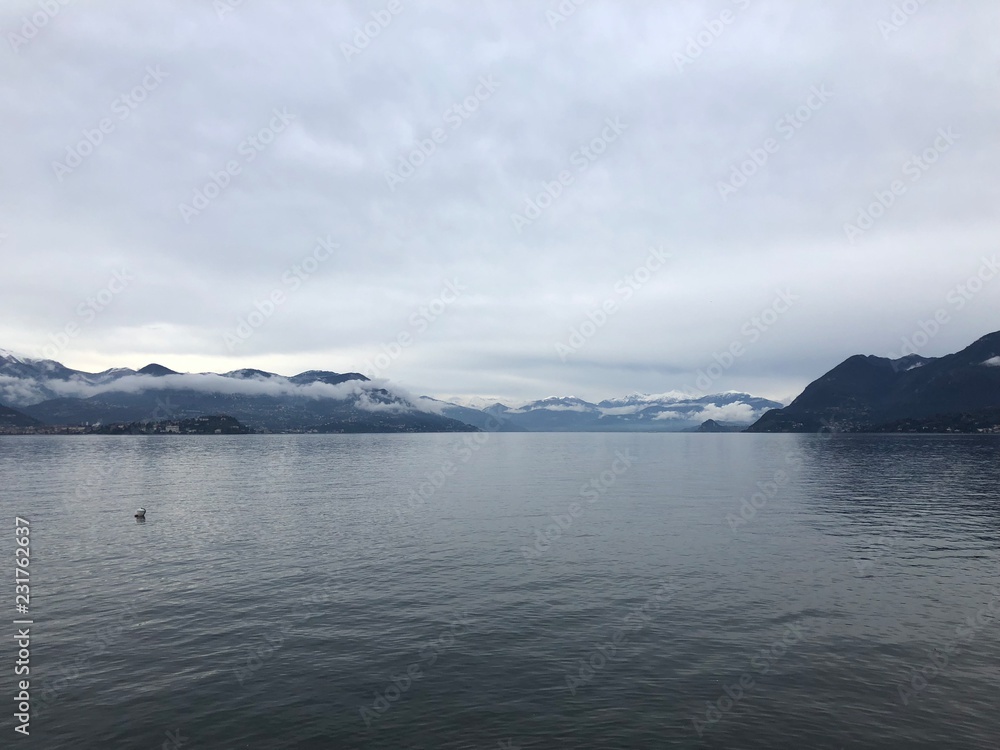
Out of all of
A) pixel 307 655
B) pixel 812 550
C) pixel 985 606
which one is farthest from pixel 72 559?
pixel 985 606

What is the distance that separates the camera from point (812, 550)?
5819 cm

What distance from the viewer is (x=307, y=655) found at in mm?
31922

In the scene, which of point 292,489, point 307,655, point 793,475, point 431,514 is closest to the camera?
point 307,655

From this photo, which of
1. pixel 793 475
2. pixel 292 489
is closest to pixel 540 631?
pixel 292 489

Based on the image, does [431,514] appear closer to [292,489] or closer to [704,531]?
[704,531]

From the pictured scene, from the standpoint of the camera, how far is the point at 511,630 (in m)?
35.7

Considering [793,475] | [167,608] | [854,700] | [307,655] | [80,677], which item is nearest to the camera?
[854,700]

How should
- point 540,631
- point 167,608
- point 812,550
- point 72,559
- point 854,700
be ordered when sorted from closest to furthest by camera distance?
1. point 854,700
2. point 540,631
3. point 167,608
4. point 72,559
5. point 812,550

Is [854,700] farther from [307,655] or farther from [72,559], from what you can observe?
[72,559]

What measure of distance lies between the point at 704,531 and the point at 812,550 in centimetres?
1250

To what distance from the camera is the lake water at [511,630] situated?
25094 mm

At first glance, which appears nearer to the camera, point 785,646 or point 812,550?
point 785,646

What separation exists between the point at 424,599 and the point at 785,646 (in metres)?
25.5

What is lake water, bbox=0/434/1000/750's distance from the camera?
25.1m
